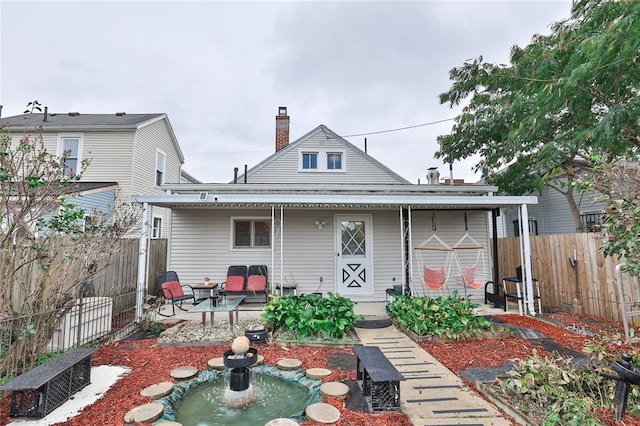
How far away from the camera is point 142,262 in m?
5.70

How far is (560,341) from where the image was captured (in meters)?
4.36

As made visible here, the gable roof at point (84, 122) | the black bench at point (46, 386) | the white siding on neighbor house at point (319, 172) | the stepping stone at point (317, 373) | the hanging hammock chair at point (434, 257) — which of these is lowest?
the stepping stone at point (317, 373)

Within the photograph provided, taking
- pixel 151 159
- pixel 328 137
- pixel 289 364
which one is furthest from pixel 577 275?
pixel 151 159

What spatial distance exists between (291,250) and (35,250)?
5.03 metres

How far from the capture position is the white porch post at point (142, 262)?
544 centimetres

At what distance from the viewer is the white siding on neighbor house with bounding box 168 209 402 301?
7.59m

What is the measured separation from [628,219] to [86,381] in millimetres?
5702

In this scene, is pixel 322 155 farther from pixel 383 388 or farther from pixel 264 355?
pixel 383 388

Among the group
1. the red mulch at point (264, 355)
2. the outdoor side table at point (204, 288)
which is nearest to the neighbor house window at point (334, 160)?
the outdoor side table at point (204, 288)

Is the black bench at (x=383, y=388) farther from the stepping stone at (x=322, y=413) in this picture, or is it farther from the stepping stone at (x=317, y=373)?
the stepping stone at (x=317, y=373)

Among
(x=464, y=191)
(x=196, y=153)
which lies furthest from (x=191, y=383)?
(x=196, y=153)

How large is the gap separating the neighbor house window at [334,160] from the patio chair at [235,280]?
5.03 metres

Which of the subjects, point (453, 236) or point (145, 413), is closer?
point (145, 413)

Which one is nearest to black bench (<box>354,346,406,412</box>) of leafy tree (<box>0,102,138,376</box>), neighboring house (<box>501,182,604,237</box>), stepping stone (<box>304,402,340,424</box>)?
stepping stone (<box>304,402,340,424</box>)
